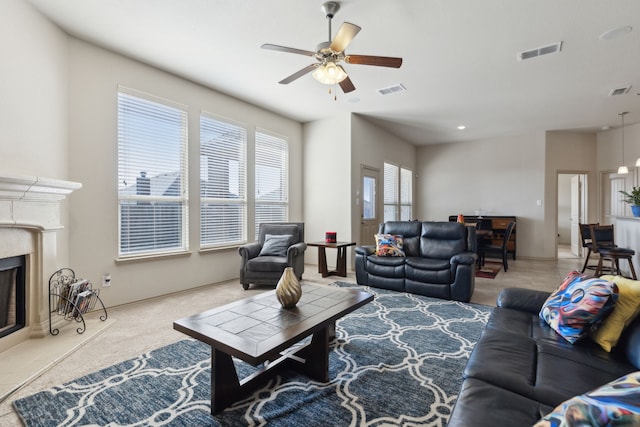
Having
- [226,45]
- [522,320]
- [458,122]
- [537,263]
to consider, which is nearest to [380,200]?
[458,122]

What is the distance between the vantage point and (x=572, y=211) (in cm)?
816

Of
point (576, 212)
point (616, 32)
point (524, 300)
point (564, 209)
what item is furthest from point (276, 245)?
point (564, 209)

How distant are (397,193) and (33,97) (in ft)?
22.3

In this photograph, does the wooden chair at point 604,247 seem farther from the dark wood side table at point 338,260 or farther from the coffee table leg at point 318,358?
the coffee table leg at point 318,358

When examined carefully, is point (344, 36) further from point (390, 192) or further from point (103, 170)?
point (390, 192)

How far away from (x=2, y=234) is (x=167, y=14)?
234 centimetres

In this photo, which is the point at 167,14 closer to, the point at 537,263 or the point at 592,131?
the point at 537,263

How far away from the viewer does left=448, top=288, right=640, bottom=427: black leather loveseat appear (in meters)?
1.08

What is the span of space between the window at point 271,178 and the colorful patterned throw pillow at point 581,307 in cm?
438

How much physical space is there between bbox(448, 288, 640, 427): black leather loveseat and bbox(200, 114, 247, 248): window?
392 cm

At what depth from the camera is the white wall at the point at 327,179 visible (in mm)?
5676

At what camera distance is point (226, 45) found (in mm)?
3326

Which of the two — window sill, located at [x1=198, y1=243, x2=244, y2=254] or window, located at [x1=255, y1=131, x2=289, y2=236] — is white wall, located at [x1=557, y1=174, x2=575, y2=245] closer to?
window, located at [x1=255, y1=131, x2=289, y2=236]

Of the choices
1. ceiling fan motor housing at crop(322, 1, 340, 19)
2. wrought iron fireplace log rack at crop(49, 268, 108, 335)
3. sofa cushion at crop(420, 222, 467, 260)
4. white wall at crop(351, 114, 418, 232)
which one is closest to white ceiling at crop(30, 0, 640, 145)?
ceiling fan motor housing at crop(322, 1, 340, 19)
